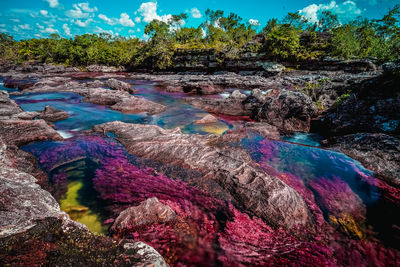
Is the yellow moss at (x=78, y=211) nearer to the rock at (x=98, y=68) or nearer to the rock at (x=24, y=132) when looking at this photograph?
the rock at (x=24, y=132)

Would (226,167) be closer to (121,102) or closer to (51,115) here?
(51,115)

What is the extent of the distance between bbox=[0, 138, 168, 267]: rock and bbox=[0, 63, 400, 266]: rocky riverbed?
1cm

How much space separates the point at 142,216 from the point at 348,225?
14.0 ft

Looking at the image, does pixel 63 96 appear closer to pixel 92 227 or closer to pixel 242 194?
pixel 92 227

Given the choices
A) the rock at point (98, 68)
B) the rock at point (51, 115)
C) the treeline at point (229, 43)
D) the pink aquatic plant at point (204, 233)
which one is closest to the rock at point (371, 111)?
the pink aquatic plant at point (204, 233)

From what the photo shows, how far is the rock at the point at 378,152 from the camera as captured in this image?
4.86m

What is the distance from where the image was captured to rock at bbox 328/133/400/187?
15.9ft

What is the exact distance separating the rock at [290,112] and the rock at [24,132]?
1009 centimetres

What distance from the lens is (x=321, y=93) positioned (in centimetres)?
1305

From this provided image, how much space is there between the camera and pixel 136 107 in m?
Answer: 11.4

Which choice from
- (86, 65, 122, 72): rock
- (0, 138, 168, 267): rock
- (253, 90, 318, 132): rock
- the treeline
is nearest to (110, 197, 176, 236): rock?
(0, 138, 168, 267): rock

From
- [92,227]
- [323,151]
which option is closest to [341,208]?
[323,151]

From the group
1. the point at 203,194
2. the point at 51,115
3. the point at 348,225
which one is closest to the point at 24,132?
the point at 51,115

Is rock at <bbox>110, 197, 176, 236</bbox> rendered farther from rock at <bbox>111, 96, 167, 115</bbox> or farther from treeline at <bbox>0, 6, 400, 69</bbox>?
treeline at <bbox>0, 6, 400, 69</bbox>
